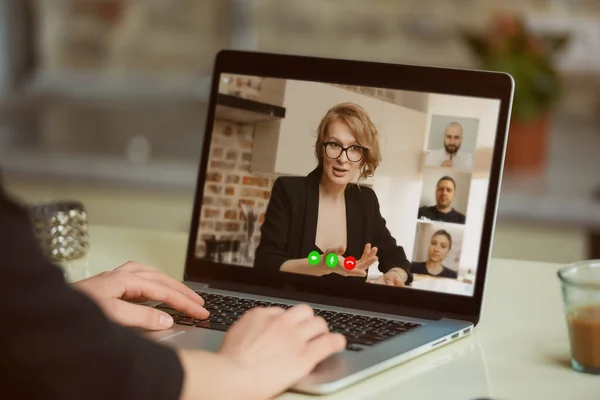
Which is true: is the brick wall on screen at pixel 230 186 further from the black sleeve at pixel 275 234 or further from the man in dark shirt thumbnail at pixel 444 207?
the man in dark shirt thumbnail at pixel 444 207

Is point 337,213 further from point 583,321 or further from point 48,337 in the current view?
point 48,337

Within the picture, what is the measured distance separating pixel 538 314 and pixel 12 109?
2430 mm

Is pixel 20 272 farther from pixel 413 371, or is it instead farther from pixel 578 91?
pixel 578 91

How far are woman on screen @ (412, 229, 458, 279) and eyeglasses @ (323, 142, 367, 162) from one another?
0.40 ft

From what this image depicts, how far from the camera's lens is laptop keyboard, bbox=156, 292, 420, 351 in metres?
0.96

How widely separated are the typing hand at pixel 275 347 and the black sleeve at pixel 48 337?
0.45 ft

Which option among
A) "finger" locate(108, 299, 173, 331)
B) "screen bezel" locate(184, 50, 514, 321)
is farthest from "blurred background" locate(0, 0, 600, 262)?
"finger" locate(108, 299, 173, 331)

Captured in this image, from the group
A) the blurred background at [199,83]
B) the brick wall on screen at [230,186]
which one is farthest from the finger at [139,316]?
the blurred background at [199,83]

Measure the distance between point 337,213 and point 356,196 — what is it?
28mm

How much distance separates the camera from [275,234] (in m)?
1.14

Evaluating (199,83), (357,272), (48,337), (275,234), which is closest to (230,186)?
(275,234)

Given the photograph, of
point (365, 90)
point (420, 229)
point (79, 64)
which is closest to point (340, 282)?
point (420, 229)

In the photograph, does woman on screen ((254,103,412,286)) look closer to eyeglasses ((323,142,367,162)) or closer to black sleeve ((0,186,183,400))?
eyeglasses ((323,142,367,162))

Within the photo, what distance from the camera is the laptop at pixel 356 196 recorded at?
1055mm
